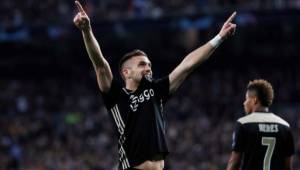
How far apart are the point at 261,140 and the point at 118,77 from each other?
1762 cm

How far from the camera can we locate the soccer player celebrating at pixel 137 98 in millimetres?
6516

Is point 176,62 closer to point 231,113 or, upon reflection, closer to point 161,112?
point 231,113

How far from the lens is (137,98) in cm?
666

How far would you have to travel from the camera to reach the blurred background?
22469mm

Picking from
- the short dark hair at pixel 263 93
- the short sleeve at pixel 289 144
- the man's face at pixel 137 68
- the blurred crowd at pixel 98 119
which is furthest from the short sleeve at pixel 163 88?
the blurred crowd at pixel 98 119

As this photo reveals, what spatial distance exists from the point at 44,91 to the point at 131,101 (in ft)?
64.6

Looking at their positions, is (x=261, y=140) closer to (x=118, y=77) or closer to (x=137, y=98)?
(x=137, y=98)

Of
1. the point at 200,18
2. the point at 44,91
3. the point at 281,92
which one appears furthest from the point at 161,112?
the point at 44,91

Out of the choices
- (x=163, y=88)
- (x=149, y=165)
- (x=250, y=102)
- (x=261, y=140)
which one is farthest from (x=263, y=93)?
(x=149, y=165)

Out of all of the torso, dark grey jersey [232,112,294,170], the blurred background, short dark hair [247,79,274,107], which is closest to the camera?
the torso

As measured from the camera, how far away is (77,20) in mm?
6391

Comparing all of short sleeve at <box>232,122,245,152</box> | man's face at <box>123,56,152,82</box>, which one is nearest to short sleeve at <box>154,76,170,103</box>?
man's face at <box>123,56,152,82</box>

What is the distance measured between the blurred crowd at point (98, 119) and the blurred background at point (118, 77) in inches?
1.3

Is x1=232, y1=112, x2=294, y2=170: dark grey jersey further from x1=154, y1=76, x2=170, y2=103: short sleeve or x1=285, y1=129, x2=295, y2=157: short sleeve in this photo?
x1=154, y1=76, x2=170, y2=103: short sleeve
